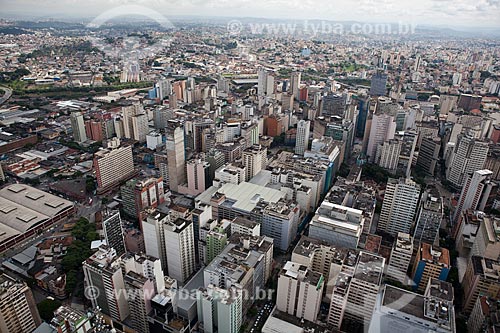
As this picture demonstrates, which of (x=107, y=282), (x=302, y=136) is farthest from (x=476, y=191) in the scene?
(x=107, y=282)

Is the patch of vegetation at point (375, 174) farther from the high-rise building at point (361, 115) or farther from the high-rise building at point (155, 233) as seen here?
the high-rise building at point (155, 233)

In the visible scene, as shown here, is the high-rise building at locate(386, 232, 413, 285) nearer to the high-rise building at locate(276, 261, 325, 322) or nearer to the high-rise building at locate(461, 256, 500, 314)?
the high-rise building at locate(461, 256, 500, 314)

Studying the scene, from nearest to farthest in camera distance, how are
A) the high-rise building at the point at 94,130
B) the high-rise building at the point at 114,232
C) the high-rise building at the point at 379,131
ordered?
the high-rise building at the point at 114,232, the high-rise building at the point at 379,131, the high-rise building at the point at 94,130

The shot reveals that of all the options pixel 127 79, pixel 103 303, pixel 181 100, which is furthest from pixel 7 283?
pixel 127 79

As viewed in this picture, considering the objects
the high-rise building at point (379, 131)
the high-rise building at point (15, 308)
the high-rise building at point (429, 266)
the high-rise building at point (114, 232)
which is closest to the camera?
the high-rise building at point (15, 308)

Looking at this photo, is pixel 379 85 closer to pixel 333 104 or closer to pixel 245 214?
pixel 333 104

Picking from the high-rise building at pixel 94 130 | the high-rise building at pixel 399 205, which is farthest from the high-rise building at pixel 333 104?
the high-rise building at pixel 94 130

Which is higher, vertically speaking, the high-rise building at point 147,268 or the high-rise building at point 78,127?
the high-rise building at point 147,268
